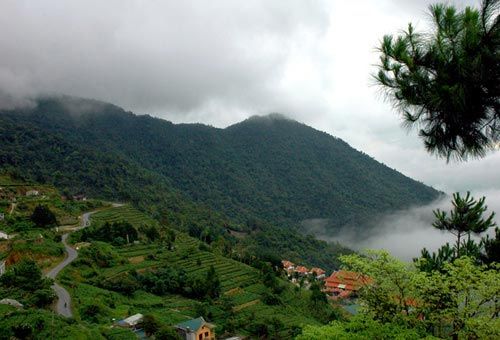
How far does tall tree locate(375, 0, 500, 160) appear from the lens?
16.6 feet

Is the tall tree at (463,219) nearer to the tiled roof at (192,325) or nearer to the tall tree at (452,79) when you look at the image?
the tall tree at (452,79)

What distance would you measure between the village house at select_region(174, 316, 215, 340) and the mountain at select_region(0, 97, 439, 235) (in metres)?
58.5

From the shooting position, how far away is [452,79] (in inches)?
212

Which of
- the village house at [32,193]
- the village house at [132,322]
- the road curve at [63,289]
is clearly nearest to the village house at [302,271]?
the road curve at [63,289]

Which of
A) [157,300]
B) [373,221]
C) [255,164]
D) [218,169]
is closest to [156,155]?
[218,169]

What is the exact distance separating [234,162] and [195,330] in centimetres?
12161

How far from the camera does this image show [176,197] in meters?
90.4

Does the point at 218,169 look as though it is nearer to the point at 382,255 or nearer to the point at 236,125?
the point at 236,125

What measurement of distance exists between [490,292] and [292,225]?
368 ft

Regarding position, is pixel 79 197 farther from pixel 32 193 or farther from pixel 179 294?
pixel 179 294

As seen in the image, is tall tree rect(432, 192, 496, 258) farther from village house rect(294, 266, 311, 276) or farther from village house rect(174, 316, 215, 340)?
village house rect(294, 266, 311, 276)

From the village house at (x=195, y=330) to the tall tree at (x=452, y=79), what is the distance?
78.1ft

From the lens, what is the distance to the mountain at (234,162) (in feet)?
341

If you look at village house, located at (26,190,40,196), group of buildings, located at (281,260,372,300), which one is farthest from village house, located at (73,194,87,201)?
group of buildings, located at (281,260,372,300)
